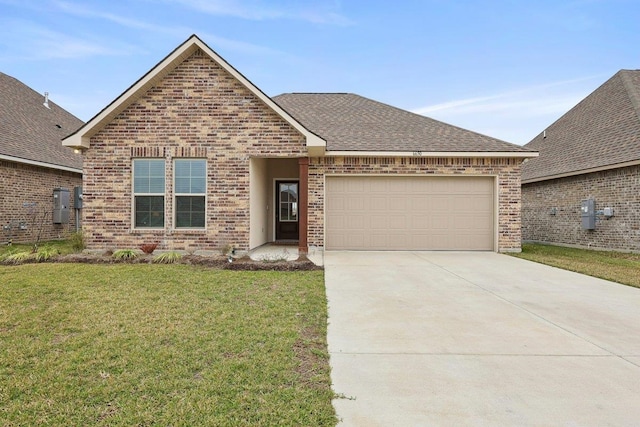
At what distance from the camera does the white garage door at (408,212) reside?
11.1 metres

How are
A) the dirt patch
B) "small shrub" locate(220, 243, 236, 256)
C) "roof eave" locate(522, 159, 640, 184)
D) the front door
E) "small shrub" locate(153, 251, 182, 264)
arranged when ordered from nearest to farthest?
the dirt patch, "small shrub" locate(153, 251, 182, 264), "small shrub" locate(220, 243, 236, 256), "roof eave" locate(522, 159, 640, 184), the front door

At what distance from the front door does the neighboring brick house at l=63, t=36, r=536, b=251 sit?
2.40 m

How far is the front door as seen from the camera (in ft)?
45.4

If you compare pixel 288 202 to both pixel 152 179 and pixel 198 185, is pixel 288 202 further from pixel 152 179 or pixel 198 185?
pixel 152 179

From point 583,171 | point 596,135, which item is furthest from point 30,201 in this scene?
point 596,135

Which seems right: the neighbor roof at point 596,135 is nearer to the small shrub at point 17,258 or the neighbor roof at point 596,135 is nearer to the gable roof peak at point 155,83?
the gable roof peak at point 155,83

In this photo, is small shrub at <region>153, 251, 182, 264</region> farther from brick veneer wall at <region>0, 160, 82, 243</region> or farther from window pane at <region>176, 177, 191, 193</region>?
brick veneer wall at <region>0, 160, 82, 243</region>

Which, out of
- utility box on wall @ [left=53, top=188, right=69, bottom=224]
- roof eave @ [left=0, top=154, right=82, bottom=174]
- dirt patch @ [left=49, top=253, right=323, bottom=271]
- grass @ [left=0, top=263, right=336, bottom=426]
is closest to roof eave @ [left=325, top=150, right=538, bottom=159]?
dirt patch @ [left=49, top=253, right=323, bottom=271]

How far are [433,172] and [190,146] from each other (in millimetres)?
7070

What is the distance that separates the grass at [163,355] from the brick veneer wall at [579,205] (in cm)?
1110

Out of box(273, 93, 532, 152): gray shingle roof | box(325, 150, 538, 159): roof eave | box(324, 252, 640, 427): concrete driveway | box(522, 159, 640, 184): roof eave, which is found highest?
box(273, 93, 532, 152): gray shingle roof

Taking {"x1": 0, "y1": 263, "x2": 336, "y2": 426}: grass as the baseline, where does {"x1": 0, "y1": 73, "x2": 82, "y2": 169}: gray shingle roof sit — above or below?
above

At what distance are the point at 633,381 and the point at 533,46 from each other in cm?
1660

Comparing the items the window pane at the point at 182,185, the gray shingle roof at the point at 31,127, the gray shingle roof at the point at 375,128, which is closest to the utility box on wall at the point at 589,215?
the gray shingle roof at the point at 375,128
